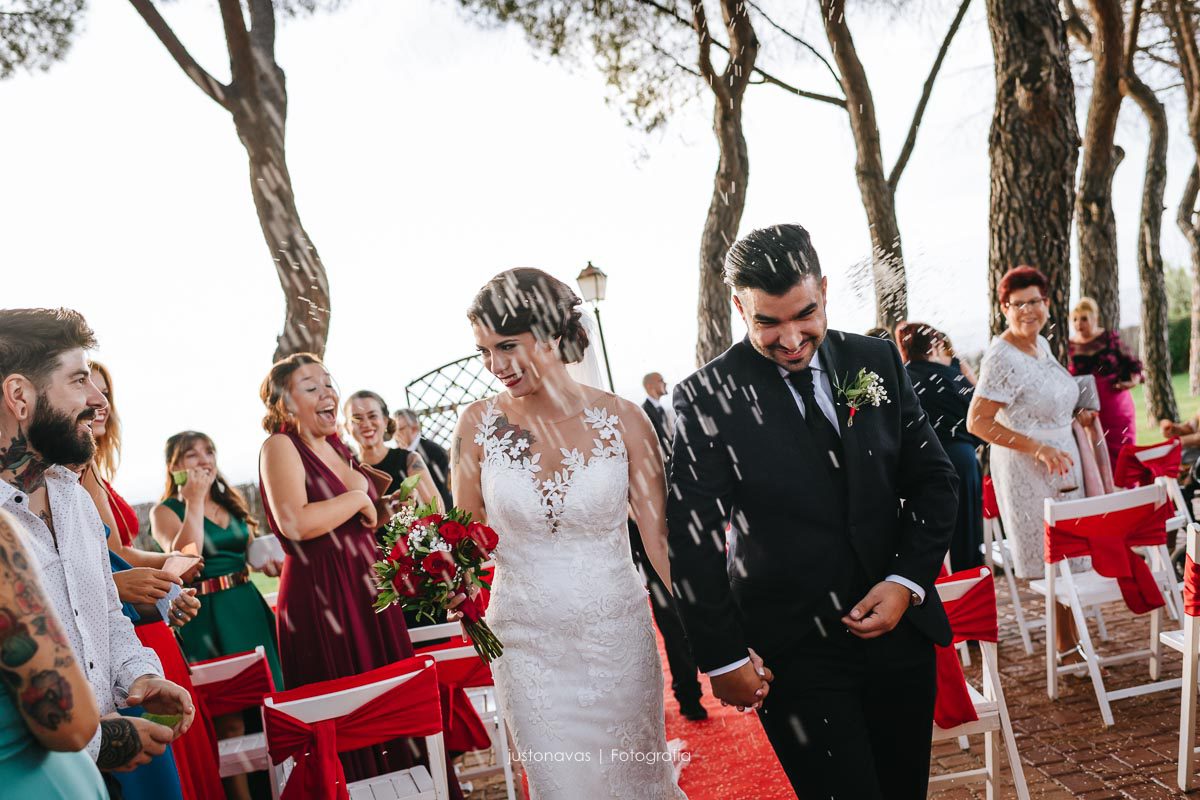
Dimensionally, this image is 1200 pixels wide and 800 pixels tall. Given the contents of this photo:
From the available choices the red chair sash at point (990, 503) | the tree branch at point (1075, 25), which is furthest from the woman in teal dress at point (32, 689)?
the tree branch at point (1075, 25)

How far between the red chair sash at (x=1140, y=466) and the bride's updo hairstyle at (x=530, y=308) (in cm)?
391

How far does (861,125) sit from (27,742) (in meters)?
12.4

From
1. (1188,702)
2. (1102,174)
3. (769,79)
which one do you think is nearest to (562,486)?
(1188,702)

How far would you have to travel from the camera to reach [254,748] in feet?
13.1

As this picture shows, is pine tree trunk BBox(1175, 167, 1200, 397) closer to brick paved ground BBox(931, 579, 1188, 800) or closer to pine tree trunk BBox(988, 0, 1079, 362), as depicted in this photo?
pine tree trunk BBox(988, 0, 1079, 362)

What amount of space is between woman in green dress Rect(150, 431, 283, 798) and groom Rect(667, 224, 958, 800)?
310cm

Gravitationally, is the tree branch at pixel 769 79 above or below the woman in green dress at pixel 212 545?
above

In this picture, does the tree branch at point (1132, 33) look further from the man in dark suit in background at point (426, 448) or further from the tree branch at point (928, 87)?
the man in dark suit in background at point (426, 448)

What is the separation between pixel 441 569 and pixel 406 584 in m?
0.13

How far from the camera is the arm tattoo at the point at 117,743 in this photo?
201cm

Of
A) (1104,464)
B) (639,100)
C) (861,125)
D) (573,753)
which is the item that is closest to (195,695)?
(573,753)

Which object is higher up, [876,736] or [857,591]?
[857,591]

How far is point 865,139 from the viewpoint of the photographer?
1249 cm

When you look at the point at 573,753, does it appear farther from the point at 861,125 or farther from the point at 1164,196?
the point at 1164,196
